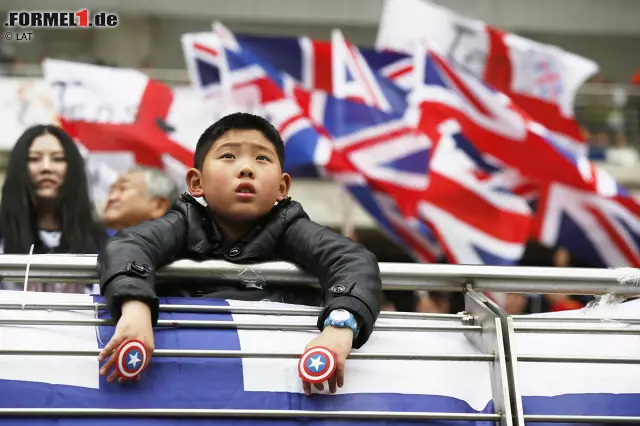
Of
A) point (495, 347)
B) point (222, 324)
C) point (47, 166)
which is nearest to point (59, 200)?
point (47, 166)

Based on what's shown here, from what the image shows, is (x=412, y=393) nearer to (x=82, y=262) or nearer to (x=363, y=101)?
(x=82, y=262)

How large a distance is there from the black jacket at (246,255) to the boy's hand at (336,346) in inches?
2.3

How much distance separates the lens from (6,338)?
69.0 inches

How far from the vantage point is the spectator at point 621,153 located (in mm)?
11641

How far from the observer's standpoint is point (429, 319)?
6.63 feet

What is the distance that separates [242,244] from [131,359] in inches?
20.8

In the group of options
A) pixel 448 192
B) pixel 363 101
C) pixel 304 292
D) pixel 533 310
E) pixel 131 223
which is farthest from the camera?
pixel 533 310

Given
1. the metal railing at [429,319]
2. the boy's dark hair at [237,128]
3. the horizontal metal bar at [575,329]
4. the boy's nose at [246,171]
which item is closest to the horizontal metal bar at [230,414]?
A: the metal railing at [429,319]

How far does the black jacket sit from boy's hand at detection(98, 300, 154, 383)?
32 mm

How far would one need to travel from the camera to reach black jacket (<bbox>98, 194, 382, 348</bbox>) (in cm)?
178

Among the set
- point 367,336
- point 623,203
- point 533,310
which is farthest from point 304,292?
point 533,310

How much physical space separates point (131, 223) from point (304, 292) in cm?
152

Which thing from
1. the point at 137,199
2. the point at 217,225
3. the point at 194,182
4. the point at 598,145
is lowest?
the point at 217,225

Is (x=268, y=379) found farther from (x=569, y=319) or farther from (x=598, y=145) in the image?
(x=598, y=145)
